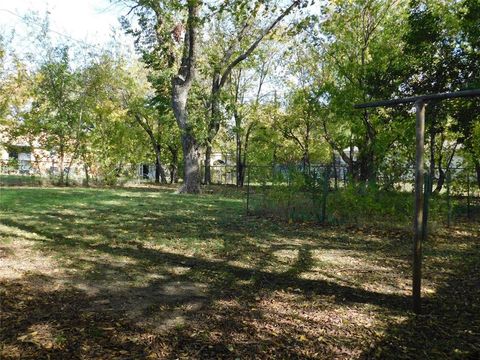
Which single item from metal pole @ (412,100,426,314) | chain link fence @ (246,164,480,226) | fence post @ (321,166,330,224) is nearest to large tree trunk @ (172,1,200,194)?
chain link fence @ (246,164,480,226)

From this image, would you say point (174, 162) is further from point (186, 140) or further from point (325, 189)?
point (325, 189)

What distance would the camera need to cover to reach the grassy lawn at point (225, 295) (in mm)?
3279

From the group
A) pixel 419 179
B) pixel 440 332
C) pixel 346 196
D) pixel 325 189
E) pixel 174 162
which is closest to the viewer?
pixel 440 332

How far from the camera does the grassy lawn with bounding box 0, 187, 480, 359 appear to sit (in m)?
3.28

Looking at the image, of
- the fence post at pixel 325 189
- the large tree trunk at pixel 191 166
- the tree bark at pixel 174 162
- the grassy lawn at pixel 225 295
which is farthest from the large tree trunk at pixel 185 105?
the tree bark at pixel 174 162

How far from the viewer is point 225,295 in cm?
457

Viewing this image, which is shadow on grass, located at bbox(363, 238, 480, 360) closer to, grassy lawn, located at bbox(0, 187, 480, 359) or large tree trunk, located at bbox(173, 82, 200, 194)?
Result: grassy lawn, located at bbox(0, 187, 480, 359)

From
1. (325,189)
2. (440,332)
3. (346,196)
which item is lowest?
(440,332)

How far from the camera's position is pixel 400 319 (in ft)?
13.1

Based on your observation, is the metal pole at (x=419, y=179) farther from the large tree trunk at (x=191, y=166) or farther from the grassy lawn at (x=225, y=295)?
the large tree trunk at (x=191, y=166)

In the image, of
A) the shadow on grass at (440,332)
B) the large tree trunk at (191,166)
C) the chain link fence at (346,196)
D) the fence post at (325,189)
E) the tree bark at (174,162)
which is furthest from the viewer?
the tree bark at (174,162)

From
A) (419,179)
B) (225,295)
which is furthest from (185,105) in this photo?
(419,179)

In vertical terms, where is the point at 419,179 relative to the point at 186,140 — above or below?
below

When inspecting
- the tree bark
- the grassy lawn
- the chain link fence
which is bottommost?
the grassy lawn
